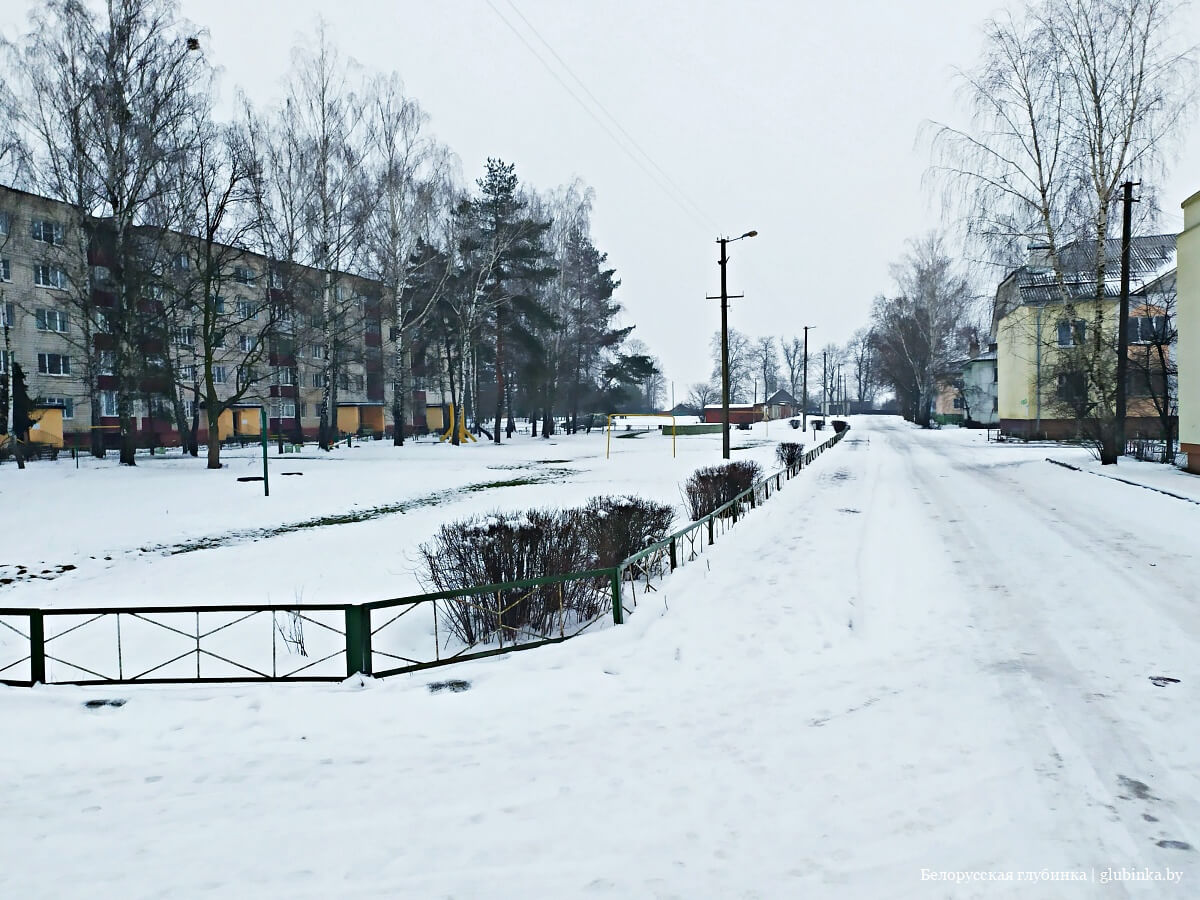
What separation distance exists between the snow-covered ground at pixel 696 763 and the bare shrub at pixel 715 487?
5.30 m

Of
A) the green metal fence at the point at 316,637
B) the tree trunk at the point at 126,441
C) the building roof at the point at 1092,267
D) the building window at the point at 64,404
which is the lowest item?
the green metal fence at the point at 316,637

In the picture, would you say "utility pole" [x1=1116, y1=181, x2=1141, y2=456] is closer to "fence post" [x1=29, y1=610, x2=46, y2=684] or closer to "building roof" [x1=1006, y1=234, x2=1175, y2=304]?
"building roof" [x1=1006, y1=234, x2=1175, y2=304]

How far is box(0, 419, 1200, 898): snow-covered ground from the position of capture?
3.23 m

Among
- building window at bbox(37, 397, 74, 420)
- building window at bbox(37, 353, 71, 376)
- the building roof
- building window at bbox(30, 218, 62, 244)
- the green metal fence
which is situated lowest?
the green metal fence

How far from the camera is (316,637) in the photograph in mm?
7660

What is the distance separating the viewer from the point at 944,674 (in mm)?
5555

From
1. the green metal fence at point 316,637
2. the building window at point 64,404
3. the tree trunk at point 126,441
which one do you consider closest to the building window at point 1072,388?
the green metal fence at point 316,637

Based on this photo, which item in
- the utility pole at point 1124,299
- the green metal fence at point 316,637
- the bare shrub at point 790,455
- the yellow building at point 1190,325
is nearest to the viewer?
the green metal fence at point 316,637

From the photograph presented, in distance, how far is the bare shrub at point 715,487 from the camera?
13668 mm

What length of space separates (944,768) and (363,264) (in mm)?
33203

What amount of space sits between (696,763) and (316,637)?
16.1 ft

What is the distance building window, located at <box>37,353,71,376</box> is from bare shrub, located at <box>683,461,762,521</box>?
125 feet

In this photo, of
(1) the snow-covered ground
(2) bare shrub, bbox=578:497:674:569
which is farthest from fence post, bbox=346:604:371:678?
(2) bare shrub, bbox=578:497:674:569

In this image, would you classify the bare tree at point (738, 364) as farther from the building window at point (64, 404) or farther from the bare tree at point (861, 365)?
the building window at point (64, 404)
